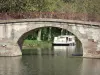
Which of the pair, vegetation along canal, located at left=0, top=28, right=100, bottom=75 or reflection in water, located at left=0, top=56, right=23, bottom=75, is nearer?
reflection in water, located at left=0, top=56, right=23, bottom=75

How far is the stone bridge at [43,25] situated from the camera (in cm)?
3488

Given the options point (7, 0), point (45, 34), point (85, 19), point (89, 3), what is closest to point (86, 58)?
point (85, 19)

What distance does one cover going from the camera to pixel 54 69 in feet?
94.7

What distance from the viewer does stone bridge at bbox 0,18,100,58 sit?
34.9 metres

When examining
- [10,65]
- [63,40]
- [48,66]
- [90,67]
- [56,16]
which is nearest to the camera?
[90,67]

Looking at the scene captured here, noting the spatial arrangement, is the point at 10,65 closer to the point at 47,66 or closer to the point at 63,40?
the point at 47,66

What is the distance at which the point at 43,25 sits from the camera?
35.5m

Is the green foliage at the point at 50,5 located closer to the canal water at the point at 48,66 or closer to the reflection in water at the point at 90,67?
the canal water at the point at 48,66

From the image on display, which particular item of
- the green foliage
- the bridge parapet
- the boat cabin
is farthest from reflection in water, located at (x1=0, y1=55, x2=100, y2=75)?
the boat cabin

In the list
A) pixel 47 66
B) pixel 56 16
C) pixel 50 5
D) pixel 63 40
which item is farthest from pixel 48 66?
pixel 63 40

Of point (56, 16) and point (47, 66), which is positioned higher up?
point (56, 16)

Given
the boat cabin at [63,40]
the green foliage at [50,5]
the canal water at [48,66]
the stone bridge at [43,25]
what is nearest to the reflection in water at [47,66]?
the canal water at [48,66]

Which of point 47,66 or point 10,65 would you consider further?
point 10,65

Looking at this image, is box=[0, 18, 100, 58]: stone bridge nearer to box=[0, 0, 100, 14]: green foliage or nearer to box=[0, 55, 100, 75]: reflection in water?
box=[0, 55, 100, 75]: reflection in water
